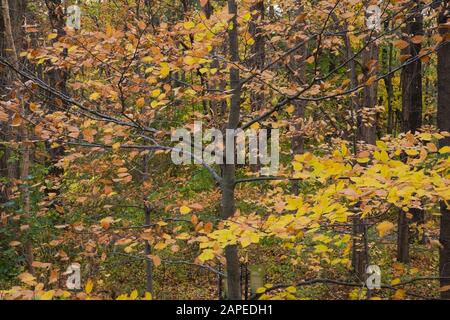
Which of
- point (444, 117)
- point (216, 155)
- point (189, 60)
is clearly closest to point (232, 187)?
point (216, 155)

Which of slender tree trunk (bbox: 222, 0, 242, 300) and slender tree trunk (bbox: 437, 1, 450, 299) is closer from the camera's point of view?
slender tree trunk (bbox: 222, 0, 242, 300)

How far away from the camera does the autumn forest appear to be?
3.70 m

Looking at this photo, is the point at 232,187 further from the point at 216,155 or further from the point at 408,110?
the point at 408,110

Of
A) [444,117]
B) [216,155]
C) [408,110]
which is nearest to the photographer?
[216,155]

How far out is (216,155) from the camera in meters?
4.42

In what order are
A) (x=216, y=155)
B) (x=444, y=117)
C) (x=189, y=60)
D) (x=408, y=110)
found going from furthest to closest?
(x=408, y=110)
(x=444, y=117)
(x=216, y=155)
(x=189, y=60)

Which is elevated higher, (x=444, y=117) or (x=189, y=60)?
(x=189, y=60)

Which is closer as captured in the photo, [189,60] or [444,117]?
[189,60]

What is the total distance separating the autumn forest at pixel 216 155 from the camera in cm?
370

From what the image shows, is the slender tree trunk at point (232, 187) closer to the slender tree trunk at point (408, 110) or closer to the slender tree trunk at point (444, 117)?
the slender tree trunk at point (444, 117)

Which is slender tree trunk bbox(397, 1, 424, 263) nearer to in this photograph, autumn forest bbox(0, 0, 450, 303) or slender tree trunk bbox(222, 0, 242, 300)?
autumn forest bbox(0, 0, 450, 303)

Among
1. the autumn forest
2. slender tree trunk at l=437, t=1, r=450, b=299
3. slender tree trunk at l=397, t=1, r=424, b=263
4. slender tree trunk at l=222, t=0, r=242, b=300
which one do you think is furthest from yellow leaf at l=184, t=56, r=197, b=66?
slender tree trunk at l=397, t=1, r=424, b=263

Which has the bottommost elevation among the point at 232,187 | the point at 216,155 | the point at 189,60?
the point at 232,187
